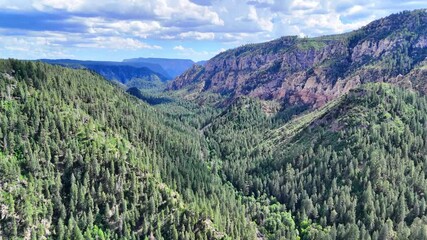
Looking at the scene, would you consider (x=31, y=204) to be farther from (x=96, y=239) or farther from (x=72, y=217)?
(x=96, y=239)

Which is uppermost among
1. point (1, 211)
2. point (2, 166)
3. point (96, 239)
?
point (2, 166)

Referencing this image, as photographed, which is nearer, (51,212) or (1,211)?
(1,211)

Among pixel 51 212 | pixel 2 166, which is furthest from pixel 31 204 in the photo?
pixel 2 166

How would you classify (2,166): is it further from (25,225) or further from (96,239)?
(96,239)

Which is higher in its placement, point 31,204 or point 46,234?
point 31,204

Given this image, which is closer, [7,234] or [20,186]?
[7,234]

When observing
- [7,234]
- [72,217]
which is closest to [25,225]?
[7,234]

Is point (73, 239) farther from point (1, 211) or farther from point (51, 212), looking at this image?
point (1, 211)

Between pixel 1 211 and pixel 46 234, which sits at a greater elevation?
pixel 1 211
